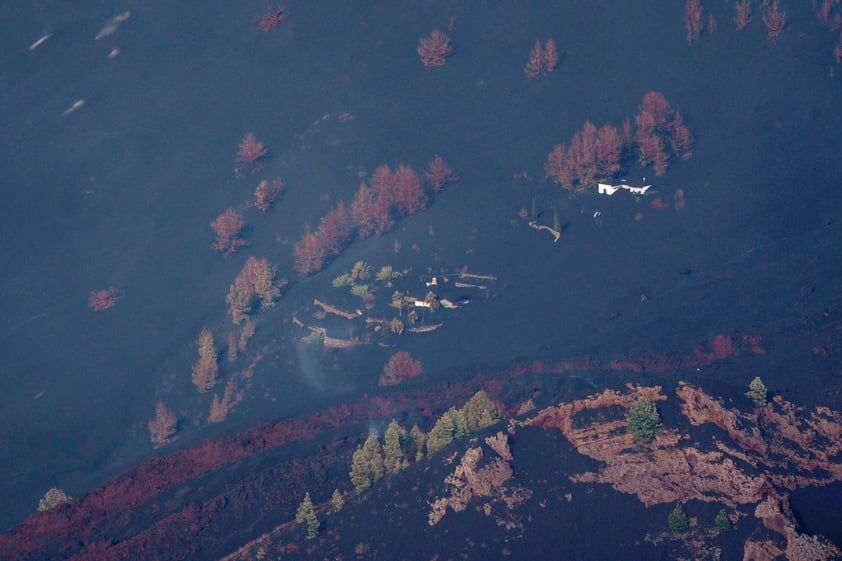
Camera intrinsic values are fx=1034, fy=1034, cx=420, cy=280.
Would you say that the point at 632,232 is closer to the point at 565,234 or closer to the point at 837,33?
the point at 565,234

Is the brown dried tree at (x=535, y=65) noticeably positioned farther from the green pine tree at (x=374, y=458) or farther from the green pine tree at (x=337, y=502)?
the green pine tree at (x=337, y=502)

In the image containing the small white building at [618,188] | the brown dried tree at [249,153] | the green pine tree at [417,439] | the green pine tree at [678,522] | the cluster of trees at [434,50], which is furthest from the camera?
the cluster of trees at [434,50]

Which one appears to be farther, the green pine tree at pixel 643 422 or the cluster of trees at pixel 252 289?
the cluster of trees at pixel 252 289

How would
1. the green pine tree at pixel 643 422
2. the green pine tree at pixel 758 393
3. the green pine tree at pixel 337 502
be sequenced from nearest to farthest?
1. the green pine tree at pixel 643 422
2. the green pine tree at pixel 337 502
3. the green pine tree at pixel 758 393

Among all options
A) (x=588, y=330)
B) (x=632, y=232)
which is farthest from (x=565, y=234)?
(x=588, y=330)

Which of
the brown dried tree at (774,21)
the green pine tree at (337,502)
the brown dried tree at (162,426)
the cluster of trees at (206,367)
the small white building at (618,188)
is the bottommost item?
the small white building at (618,188)

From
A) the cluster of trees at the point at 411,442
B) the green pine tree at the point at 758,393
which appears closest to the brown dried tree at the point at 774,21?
the green pine tree at the point at 758,393

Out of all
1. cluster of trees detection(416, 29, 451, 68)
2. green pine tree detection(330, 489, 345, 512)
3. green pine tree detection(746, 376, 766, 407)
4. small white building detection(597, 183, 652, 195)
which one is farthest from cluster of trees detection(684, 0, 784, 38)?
green pine tree detection(330, 489, 345, 512)
